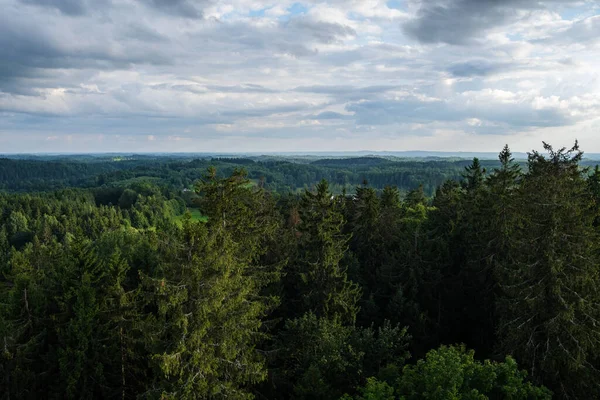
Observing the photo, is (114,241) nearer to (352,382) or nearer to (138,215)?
(138,215)

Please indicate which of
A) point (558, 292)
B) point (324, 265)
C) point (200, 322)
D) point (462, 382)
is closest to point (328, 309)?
point (324, 265)

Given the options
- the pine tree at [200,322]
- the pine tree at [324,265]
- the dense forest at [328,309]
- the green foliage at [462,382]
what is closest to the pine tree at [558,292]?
the dense forest at [328,309]

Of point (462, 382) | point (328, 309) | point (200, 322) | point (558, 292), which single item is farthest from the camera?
point (328, 309)

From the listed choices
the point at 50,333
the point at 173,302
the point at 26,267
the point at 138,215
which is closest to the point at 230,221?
the point at 173,302

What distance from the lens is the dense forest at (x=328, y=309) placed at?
17.0 m

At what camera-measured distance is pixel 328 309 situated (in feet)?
90.9

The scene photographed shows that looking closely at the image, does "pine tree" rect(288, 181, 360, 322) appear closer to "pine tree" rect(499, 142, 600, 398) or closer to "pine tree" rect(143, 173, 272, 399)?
"pine tree" rect(143, 173, 272, 399)

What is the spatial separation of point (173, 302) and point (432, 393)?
9.92 meters

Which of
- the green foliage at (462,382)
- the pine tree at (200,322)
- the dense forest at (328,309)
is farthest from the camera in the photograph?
the dense forest at (328,309)

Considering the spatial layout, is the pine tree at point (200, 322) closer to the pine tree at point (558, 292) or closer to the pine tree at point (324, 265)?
the pine tree at point (324, 265)

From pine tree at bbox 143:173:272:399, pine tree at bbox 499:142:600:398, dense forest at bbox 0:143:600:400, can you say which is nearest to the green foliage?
dense forest at bbox 0:143:600:400

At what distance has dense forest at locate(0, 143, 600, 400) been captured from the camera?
17.0 meters

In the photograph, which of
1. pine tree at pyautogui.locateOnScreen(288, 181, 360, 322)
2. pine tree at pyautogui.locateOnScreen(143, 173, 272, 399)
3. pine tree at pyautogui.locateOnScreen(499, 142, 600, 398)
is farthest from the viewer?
pine tree at pyautogui.locateOnScreen(288, 181, 360, 322)

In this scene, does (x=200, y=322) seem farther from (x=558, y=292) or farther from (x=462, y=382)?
(x=558, y=292)
